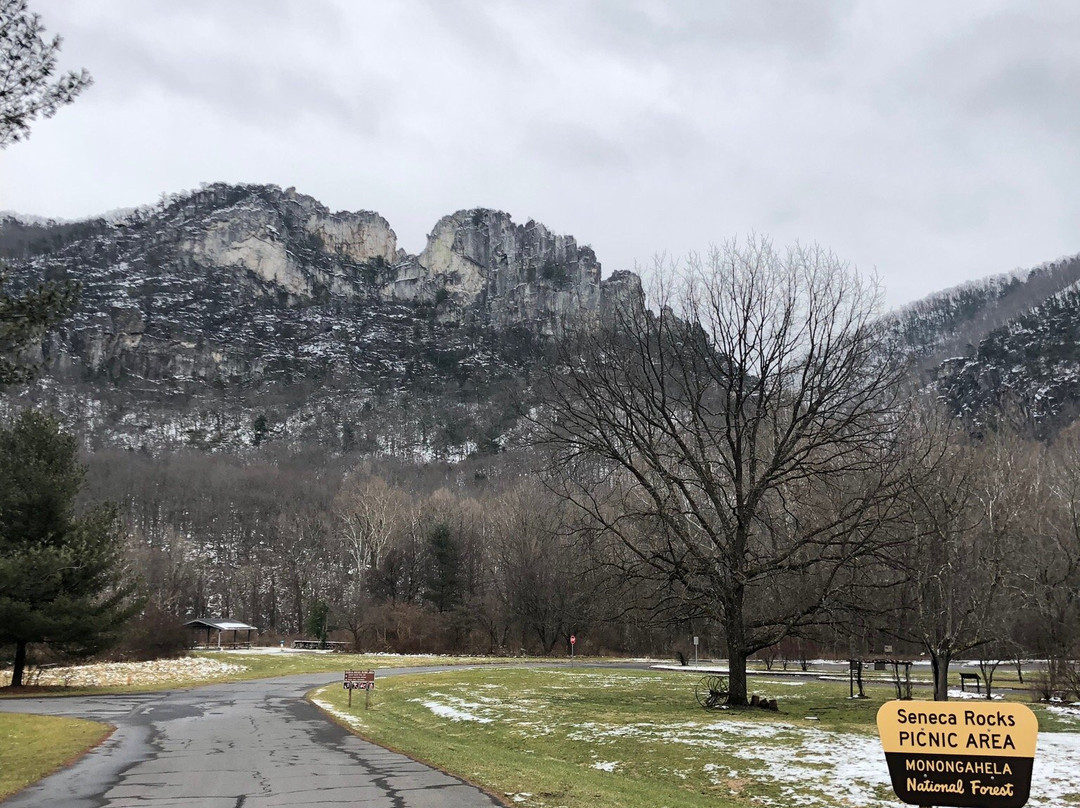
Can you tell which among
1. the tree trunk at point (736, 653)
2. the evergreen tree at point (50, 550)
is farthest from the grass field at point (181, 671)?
the tree trunk at point (736, 653)

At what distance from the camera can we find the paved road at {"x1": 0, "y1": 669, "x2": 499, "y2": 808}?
9.62 meters

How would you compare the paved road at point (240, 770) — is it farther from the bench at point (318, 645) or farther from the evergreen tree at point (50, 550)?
the bench at point (318, 645)

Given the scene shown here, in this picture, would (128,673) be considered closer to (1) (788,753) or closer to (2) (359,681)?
(2) (359,681)

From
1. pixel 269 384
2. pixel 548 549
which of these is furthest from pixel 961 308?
pixel 269 384

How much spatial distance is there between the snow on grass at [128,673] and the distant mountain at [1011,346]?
62.9 meters

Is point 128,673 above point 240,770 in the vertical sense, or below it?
below

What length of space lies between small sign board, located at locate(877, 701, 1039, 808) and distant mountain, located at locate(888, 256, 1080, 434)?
2907 inches

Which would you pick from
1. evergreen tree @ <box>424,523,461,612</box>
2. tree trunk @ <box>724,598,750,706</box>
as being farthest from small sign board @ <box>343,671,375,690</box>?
evergreen tree @ <box>424,523,461,612</box>

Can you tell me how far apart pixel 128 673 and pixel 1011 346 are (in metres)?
121

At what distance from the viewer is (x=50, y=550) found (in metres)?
27.6

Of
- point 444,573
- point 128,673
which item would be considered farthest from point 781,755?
point 444,573

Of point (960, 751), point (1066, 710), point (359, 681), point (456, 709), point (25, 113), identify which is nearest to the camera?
point (960, 751)

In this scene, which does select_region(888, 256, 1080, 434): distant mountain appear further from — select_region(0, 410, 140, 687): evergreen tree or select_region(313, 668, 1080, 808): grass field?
select_region(0, 410, 140, 687): evergreen tree

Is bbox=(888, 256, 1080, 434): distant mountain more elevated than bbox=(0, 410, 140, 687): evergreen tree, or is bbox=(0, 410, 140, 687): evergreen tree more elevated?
bbox=(888, 256, 1080, 434): distant mountain
